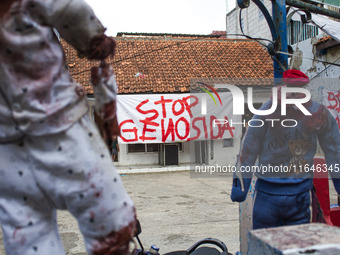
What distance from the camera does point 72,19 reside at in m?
1.53

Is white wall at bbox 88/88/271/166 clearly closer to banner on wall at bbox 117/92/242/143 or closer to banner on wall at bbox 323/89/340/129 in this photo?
banner on wall at bbox 117/92/242/143

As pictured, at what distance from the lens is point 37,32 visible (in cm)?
144

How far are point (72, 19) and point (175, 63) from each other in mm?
12369

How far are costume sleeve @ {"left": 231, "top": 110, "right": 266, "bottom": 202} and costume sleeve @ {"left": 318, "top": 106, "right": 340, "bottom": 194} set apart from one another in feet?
1.61

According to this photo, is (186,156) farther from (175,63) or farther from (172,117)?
(175,63)

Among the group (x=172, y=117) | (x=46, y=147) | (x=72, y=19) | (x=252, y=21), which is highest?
(x=252, y=21)

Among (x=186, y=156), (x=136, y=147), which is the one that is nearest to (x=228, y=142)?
(x=186, y=156)

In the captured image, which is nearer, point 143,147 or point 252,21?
point 143,147

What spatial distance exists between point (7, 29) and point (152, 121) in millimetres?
10391

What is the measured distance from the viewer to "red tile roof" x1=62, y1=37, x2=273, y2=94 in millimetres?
12305

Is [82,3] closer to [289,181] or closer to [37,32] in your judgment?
[37,32]

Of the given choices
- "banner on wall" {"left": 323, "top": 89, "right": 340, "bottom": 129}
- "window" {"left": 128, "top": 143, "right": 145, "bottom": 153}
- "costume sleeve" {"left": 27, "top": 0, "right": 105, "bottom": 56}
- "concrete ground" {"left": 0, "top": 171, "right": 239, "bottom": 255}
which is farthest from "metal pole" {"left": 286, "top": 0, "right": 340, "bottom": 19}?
"window" {"left": 128, "top": 143, "right": 145, "bottom": 153}

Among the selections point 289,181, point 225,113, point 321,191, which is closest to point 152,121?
point 225,113

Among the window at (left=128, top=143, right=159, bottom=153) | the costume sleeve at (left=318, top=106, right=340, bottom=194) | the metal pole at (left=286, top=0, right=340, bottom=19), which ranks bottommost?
the window at (left=128, top=143, right=159, bottom=153)
